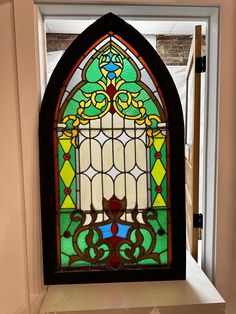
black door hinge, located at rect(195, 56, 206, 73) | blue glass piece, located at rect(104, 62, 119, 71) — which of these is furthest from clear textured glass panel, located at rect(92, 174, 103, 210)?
black door hinge, located at rect(195, 56, 206, 73)

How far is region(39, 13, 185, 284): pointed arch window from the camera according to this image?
129cm

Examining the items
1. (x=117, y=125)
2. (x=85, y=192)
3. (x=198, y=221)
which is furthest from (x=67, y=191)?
(x=198, y=221)

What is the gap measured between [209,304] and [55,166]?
95cm

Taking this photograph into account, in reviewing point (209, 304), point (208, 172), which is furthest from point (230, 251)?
point (208, 172)

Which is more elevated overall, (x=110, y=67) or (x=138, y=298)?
(x=110, y=67)

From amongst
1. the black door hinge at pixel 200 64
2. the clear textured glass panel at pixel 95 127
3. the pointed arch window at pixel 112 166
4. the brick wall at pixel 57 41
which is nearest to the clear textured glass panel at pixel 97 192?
the pointed arch window at pixel 112 166

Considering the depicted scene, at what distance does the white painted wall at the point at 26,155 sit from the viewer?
4.07 feet

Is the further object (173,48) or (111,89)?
(173,48)

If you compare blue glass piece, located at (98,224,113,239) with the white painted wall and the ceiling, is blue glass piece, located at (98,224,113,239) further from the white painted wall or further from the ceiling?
the ceiling

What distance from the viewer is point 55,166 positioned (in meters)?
1.31

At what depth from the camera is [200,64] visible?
145 cm

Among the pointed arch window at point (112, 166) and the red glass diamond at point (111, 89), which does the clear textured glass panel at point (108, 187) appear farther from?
the red glass diamond at point (111, 89)

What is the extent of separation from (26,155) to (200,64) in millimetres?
1051

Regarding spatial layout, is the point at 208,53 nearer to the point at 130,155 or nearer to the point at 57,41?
the point at 130,155
